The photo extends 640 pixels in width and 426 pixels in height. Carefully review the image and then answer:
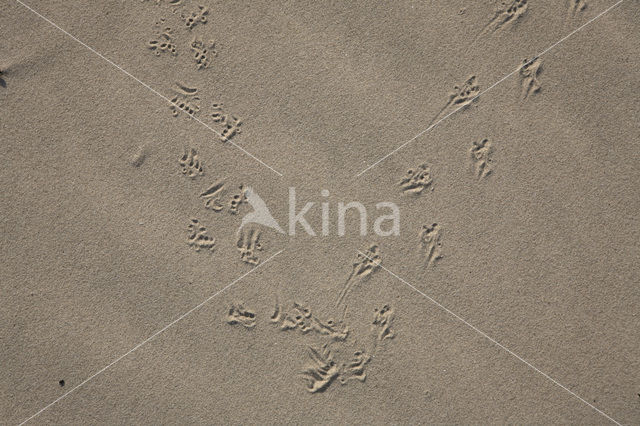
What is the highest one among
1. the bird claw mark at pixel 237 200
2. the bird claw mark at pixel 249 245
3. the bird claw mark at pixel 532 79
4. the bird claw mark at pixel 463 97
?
the bird claw mark at pixel 532 79

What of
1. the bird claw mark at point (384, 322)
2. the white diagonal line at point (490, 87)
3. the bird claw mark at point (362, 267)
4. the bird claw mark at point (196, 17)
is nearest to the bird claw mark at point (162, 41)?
the bird claw mark at point (196, 17)

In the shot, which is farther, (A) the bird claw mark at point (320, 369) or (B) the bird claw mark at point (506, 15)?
(B) the bird claw mark at point (506, 15)

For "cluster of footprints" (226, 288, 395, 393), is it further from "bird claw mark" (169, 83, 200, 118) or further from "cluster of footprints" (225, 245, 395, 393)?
"bird claw mark" (169, 83, 200, 118)

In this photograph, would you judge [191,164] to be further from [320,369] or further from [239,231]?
[320,369]

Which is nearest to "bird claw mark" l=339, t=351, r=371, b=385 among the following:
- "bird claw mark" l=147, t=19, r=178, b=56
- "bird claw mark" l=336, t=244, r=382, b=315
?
"bird claw mark" l=336, t=244, r=382, b=315

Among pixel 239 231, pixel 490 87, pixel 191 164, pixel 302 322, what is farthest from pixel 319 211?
pixel 490 87

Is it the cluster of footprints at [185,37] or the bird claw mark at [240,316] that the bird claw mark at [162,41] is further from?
the bird claw mark at [240,316]

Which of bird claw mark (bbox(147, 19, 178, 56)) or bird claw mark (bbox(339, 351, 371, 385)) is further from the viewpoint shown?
bird claw mark (bbox(147, 19, 178, 56))
